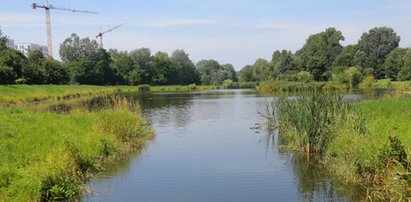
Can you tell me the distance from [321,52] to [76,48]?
78.9 m

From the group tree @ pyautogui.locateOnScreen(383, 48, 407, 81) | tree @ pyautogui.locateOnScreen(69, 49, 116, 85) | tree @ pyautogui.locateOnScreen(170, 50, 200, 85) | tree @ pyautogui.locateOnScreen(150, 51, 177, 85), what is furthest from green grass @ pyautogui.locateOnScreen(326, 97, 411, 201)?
tree @ pyautogui.locateOnScreen(170, 50, 200, 85)

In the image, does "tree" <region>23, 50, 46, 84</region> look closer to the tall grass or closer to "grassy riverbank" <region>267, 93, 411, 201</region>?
"grassy riverbank" <region>267, 93, 411, 201</region>

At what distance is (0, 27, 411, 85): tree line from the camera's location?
333 feet

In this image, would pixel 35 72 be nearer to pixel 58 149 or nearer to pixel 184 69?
pixel 58 149

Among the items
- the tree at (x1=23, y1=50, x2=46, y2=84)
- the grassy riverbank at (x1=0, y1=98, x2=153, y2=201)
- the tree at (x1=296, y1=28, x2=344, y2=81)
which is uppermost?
the tree at (x1=296, y1=28, x2=344, y2=81)

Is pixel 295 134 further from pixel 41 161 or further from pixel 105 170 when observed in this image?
pixel 41 161

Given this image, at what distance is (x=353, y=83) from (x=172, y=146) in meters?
86.2

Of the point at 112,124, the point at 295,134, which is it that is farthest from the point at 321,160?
the point at 112,124

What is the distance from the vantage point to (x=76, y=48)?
468 ft

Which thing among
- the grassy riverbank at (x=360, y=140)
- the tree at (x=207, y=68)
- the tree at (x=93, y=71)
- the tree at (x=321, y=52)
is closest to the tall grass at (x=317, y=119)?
the grassy riverbank at (x=360, y=140)

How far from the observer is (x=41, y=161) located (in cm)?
1373

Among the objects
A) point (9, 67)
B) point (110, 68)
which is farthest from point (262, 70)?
point (9, 67)

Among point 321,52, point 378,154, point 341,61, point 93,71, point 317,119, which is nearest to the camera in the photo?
point 378,154

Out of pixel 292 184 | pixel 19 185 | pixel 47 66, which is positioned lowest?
pixel 292 184
